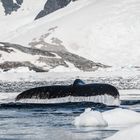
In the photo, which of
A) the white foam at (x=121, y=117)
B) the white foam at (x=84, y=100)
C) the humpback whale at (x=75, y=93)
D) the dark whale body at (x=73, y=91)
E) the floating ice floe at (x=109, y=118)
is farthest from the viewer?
the dark whale body at (x=73, y=91)

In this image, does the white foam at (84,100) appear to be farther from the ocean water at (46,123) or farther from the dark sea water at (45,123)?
the dark sea water at (45,123)

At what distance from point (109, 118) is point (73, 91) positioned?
16.3 meters

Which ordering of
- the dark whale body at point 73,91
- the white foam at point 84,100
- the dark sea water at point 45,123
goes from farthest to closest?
the dark whale body at point 73,91
the white foam at point 84,100
the dark sea water at point 45,123

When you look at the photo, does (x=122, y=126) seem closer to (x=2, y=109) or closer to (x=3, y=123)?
(x=3, y=123)

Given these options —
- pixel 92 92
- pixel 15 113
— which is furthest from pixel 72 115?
pixel 92 92

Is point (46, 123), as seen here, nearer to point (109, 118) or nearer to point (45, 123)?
point (45, 123)

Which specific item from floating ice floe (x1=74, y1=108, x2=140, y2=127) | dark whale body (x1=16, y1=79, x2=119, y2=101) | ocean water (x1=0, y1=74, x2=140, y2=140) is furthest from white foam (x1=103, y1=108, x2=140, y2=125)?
dark whale body (x1=16, y1=79, x2=119, y2=101)

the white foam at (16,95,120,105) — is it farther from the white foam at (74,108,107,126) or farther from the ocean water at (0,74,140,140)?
the white foam at (74,108,107,126)

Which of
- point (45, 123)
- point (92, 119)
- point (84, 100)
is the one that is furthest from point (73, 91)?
point (92, 119)

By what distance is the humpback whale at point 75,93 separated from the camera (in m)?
46.4

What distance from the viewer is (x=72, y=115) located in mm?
39656

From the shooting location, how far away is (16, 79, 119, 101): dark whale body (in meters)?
46.9

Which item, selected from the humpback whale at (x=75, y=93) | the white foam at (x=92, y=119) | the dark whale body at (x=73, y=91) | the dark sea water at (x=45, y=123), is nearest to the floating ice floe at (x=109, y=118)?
the white foam at (x=92, y=119)

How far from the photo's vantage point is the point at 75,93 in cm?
4850
